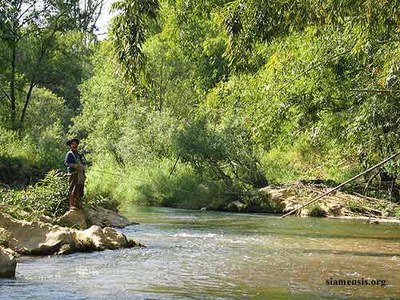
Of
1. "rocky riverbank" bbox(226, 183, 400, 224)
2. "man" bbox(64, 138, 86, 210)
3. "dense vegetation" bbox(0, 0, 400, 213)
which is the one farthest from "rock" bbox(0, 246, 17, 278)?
"rocky riverbank" bbox(226, 183, 400, 224)

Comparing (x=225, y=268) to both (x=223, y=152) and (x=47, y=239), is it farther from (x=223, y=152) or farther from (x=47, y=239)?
(x=223, y=152)

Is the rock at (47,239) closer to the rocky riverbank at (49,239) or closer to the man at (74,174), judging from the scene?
the rocky riverbank at (49,239)

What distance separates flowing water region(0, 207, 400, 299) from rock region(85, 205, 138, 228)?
2.18 feet

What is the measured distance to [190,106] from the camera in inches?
1578

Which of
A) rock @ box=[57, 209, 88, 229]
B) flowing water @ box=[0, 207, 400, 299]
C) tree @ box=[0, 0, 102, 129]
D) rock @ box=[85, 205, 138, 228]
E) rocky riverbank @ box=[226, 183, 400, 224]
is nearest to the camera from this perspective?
flowing water @ box=[0, 207, 400, 299]

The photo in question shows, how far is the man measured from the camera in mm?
14039

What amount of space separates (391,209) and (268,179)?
7.78 metres

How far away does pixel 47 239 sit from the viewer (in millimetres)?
11195

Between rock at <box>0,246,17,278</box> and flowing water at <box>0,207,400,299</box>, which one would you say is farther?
rock at <box>0,246,17,278</box>

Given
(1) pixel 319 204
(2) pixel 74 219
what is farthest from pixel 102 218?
(1) pixel 319 204

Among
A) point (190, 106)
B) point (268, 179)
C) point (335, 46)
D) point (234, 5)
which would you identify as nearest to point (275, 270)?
point (234, 5)

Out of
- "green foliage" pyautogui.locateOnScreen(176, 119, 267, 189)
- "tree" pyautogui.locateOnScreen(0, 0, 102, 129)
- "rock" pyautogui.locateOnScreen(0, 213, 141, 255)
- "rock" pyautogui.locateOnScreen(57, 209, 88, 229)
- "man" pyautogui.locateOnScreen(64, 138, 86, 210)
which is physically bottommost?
"rock" pyautogui.locateOnScreen(0, 213, 141, 255)

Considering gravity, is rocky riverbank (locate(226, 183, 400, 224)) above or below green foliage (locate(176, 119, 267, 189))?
below

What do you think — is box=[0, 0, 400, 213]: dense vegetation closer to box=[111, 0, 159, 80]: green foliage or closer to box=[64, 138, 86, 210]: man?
box=[111, 0, 159, 80]: green foliage
